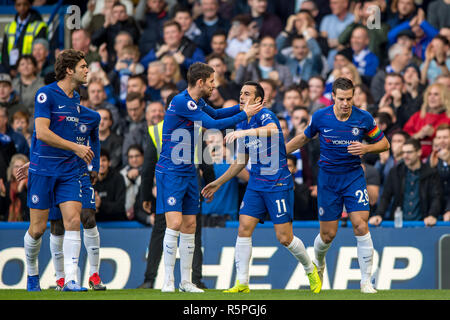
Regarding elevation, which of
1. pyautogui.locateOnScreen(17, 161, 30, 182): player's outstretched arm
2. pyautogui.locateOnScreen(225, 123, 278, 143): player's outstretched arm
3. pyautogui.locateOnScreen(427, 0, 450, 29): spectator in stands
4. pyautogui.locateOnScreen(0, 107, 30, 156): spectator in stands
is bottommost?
pyautogui.locateOnScreen(17, 161, 30, 182): player's outstretched arm

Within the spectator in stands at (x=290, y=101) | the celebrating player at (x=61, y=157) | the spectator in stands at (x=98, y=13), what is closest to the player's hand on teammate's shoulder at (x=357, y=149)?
the celebrating player at (x=61, y=157)

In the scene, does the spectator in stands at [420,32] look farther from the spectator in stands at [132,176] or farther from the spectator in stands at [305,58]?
the spectator in stands at [132,176]

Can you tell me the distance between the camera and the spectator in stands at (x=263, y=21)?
17.9 m

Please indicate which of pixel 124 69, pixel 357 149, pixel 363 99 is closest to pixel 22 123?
pixel 124 69

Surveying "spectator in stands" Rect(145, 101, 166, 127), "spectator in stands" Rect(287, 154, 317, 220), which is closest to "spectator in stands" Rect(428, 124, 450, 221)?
"spectator in stands" Rect(287, 154, 317, 220)

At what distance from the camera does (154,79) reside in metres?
16.6

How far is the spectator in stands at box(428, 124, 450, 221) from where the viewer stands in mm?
13680

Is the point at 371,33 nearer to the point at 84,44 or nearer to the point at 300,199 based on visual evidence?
the point at 300,199

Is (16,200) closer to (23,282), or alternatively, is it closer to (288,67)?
(23,282)

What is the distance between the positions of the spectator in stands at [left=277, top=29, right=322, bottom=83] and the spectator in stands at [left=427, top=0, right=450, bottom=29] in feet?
7.85

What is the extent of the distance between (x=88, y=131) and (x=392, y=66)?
24.4ft

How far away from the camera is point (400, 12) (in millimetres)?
17391

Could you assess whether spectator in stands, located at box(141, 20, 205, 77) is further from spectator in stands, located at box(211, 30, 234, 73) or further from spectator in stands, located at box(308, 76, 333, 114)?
spectator in stands, located at box(308, 76, 333, 114)
